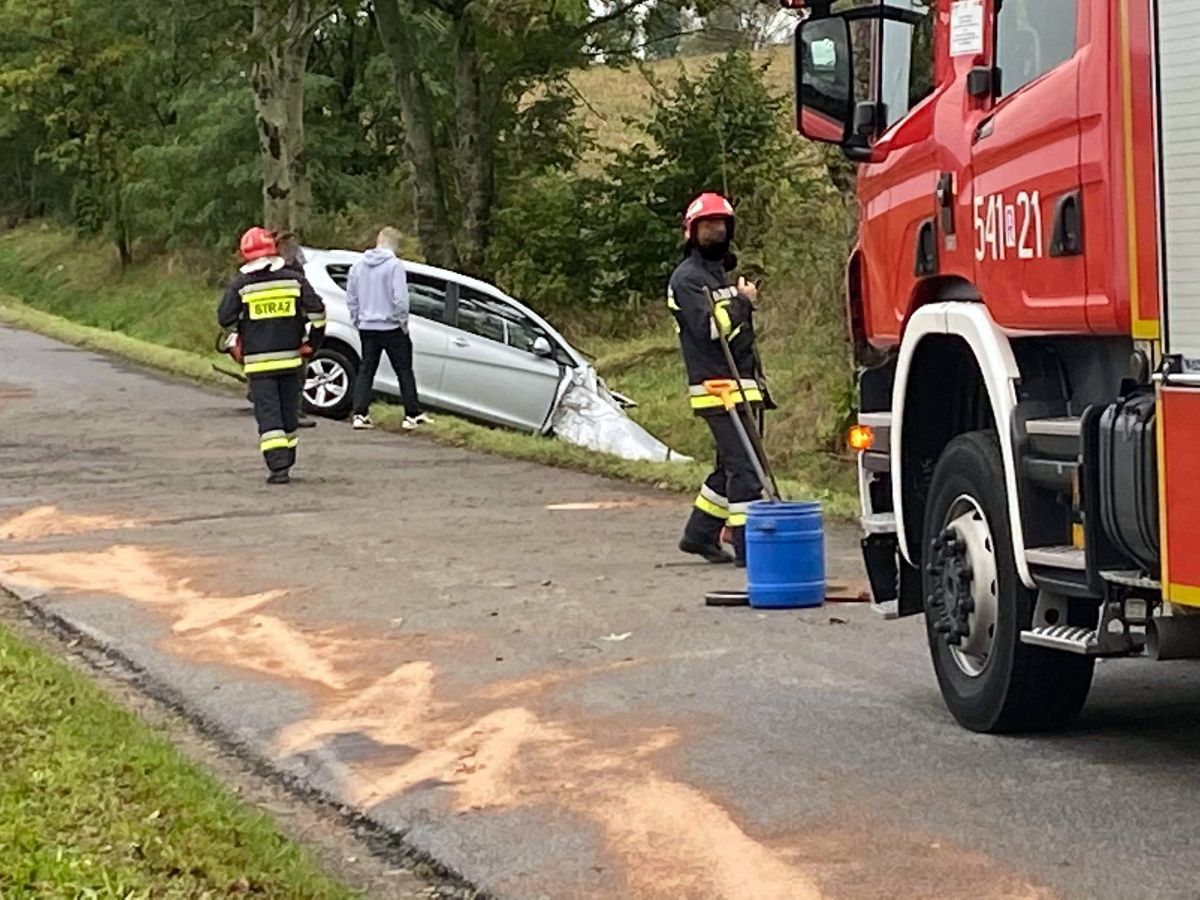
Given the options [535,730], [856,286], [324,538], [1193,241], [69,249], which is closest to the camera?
[1193,241]

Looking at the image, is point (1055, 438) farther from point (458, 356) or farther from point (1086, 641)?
point (458, 356)

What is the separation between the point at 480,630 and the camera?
30.6 feet

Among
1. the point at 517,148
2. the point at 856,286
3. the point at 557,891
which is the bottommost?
the point at 557,891

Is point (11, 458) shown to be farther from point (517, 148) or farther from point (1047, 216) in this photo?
point (517, 148)

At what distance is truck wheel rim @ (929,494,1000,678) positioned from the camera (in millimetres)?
6852

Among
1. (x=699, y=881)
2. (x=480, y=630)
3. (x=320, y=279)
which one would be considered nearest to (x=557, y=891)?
(x=699, y=881)

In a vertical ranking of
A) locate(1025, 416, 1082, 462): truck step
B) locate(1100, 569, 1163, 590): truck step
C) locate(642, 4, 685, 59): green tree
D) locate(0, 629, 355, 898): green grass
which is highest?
locate(642, 4, 685, 59): green tree

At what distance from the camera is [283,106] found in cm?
2931

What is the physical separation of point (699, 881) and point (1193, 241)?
2002 millimetres

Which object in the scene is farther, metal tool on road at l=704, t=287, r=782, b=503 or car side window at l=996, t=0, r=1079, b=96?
metal tool on road at l=704, t=287, r=782, b=503

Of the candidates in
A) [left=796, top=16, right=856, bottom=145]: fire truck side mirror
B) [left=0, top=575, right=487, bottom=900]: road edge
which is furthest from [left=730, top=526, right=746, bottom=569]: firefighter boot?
[left=796, top=16, right=856, bottom=145]: fire truck side mirror

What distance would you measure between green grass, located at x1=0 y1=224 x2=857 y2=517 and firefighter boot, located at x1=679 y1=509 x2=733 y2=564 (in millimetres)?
2093

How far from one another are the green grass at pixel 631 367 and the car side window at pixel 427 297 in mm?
1276

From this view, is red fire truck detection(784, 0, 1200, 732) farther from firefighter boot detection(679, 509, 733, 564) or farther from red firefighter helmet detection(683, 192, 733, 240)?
firefighter boot detection(679, 509, 733, 564)
